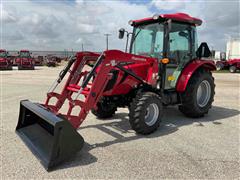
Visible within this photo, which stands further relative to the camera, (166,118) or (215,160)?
(166,118)

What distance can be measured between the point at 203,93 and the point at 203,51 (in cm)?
113

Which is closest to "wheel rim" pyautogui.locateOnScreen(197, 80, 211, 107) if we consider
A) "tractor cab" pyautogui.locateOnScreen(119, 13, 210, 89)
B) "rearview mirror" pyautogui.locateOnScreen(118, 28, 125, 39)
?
"tractor cab" pyautogui.locateOnScreen(119, 13, 210, 89)

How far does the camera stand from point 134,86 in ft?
16.9

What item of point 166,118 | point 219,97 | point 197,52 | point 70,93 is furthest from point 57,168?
point 219,97

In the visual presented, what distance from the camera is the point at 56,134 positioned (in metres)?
3.38

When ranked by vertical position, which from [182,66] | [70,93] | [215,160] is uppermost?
[182,66]

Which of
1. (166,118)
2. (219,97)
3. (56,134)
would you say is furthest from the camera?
(219,97)

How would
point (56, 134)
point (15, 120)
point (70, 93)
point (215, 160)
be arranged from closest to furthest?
point (56, 134), point (215, 160), point (70, 93), point (15, 120)

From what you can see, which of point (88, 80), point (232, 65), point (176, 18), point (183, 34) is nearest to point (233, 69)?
point (232, 65)

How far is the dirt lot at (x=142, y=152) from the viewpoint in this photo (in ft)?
11.0

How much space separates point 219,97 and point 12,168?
7828 millimetres

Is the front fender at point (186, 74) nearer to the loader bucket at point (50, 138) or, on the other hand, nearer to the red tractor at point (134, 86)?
the red tractor at point (134, 86)

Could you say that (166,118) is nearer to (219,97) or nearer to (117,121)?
(117,121)

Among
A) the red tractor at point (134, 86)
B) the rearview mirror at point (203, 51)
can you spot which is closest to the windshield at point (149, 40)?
the red tractor at point (134, 86)
